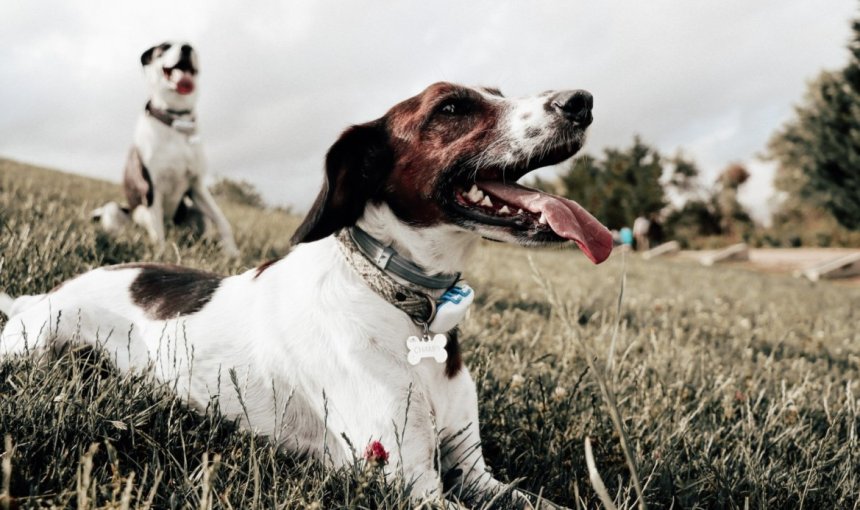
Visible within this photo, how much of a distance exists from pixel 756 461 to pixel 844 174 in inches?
1382

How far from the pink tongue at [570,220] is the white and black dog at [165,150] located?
4.05 metres

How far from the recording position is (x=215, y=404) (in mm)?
2242

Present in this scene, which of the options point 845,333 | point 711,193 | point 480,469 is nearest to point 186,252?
point 480,469

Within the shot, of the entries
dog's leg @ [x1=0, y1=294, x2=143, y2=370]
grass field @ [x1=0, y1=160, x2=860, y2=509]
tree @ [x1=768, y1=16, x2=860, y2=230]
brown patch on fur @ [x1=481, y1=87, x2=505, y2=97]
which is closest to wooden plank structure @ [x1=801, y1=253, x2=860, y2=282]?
tree @ [x1=768, y1=16, x2=860, y2=230]

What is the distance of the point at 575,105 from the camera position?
98.2 inches

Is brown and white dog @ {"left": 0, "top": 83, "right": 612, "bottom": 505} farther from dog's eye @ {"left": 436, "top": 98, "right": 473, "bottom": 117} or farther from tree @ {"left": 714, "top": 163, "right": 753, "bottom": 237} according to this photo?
tree @ {"left": 714, "top": 163, "right": 753, "bottom": 237}

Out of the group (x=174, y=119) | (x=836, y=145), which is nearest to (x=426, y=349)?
(x=174, y=119)

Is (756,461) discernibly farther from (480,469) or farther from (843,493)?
(480,469)

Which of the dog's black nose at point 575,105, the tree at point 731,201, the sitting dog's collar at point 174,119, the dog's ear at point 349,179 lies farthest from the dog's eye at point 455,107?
the tree at point 731,201

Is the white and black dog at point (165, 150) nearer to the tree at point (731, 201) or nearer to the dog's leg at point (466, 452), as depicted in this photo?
the dog's leg at point (466, 452)

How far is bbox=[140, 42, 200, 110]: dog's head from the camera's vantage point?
6.00 meters

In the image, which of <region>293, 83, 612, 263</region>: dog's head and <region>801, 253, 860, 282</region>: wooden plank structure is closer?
<region>293, 83, 612, 263</region>: dog's head

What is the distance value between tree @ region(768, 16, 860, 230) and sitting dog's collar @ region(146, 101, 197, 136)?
108 feet

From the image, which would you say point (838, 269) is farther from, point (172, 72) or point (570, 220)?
point (570, 220)
